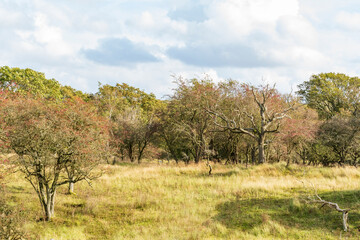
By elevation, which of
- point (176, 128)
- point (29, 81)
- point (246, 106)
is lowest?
point (176, 128)

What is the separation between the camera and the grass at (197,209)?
9.51 meters

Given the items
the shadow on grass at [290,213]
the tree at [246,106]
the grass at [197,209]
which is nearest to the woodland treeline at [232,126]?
the tree at [246,106]

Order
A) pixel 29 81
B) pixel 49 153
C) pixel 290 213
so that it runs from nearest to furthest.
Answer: pixel 49 153
pixel 290 213
pixel 29 81

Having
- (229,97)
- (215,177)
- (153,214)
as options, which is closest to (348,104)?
(229,97)

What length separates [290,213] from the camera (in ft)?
36.0

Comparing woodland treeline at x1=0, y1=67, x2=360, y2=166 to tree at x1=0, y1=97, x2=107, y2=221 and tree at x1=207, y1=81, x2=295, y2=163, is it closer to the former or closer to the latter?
tree at x1=207, y1=81, x2=295, y2=163

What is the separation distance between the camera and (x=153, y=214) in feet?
38.3

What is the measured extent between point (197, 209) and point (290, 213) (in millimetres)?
3987

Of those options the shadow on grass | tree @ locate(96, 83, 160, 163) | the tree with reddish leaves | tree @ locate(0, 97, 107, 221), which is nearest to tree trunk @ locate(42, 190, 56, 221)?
tree @ locate(0, 97, 107, 221)

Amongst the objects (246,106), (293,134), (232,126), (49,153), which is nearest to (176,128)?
(232,126)

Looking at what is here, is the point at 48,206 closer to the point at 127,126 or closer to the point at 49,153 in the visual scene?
the point at 49,153

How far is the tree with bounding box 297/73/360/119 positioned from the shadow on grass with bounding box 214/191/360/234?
30.9m

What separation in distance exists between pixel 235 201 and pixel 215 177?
537cm

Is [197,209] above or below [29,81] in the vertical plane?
below
